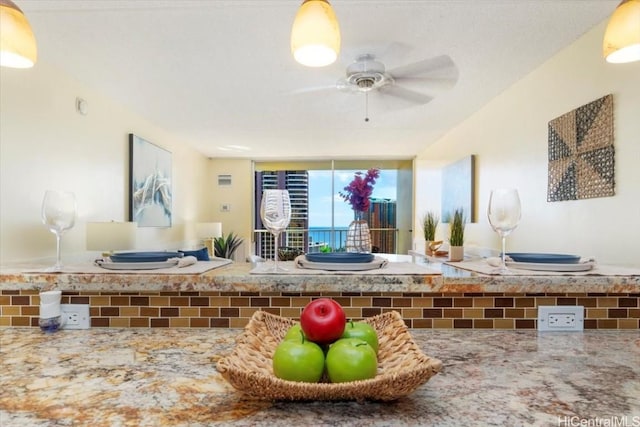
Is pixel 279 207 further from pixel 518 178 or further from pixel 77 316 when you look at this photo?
pixel 518 178

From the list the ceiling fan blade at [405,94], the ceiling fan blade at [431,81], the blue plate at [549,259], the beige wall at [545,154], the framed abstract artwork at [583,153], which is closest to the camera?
the blue plate at [549,259]

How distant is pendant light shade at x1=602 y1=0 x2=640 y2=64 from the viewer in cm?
100

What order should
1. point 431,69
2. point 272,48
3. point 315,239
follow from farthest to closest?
1. point 315,239
2. point 431,69
3. point 272,48

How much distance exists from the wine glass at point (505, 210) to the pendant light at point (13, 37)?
1.43 metres

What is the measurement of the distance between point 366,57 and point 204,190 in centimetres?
427

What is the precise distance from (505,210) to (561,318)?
306mm

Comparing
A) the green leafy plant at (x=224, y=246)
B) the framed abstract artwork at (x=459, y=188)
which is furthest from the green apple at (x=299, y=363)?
the green leafy plant at (x=224, y=246)

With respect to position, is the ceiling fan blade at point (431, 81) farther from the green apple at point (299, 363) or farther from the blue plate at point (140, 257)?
the green apple at point (299, 363)

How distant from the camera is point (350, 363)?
1.78ft

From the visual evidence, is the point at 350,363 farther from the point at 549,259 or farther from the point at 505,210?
the point at 549,259

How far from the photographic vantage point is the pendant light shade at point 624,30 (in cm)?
100

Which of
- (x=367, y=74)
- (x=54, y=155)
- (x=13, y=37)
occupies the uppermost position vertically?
(x=367, y=74)

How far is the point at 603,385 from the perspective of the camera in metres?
0.61

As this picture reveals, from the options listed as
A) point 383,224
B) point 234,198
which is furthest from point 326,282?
point 383,224
